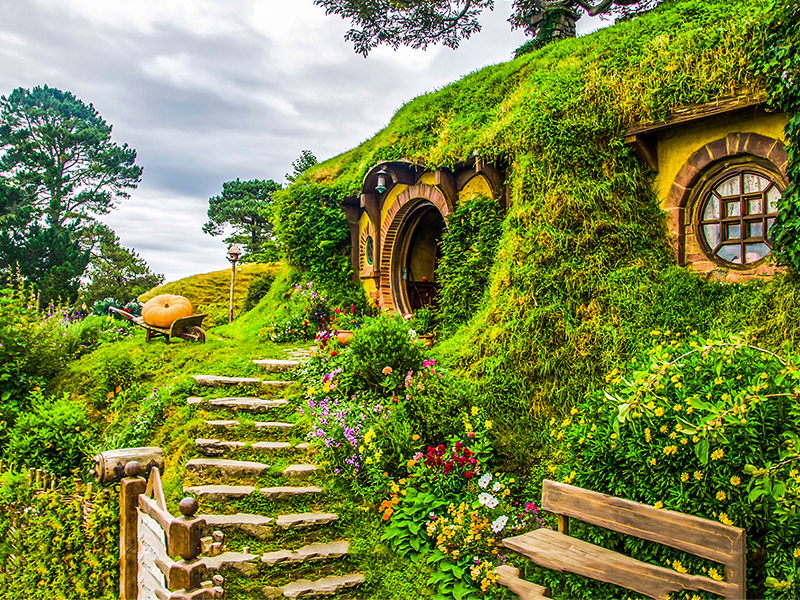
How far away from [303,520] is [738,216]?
559 centimetres

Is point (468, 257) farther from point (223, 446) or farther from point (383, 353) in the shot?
point (223, 446)

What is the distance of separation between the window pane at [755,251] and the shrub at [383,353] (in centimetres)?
380

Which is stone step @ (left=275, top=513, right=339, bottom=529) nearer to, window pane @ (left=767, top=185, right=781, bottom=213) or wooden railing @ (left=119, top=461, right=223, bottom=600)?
wooden railing @ (left=119, top=461, right=223, bottom=600)

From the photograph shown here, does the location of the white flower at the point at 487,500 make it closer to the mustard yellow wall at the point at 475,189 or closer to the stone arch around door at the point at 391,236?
the mustard yellow wall at the point at 475,189

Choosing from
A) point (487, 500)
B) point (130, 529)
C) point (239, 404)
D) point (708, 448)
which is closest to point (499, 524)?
point (487, 500)

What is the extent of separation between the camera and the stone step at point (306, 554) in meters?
4.30

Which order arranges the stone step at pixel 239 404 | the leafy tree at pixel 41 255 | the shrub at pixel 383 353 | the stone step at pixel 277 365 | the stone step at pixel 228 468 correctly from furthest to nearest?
the leafy tree at pixel 41 255 → the stone step at pixel 277 365 → the stone step at pixel 239 404 → the shrub at pixel 383 353 → the stone step at pixel 228 468

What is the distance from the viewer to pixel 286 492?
489 centimetres

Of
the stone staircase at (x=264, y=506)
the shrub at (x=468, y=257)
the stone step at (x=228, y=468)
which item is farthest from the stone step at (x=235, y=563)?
the shrub at (x=468, y=257)

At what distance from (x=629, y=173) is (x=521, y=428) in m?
3.49

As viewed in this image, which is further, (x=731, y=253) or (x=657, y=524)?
(x=731, y=253)

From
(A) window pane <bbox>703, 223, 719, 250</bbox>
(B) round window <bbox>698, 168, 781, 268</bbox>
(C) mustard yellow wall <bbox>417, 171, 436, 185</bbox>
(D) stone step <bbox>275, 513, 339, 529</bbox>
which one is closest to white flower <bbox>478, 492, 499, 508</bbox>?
(D) stone step <bbox>275, 513, 339, 529</bbox>

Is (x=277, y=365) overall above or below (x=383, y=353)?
below

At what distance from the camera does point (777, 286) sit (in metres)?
5.21
